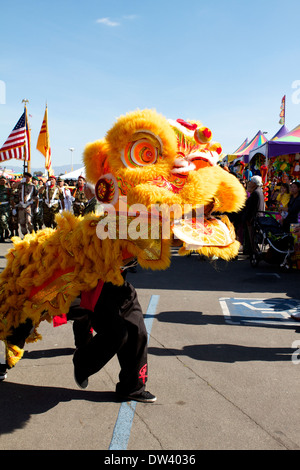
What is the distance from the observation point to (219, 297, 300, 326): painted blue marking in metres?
4.67

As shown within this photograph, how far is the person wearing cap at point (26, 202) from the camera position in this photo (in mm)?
10391

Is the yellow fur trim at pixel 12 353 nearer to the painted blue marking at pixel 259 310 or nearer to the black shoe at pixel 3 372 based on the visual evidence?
the black shoe at pixel 3 372

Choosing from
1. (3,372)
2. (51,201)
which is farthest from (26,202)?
(3,372)

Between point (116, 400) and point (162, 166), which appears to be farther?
point (116, 400)

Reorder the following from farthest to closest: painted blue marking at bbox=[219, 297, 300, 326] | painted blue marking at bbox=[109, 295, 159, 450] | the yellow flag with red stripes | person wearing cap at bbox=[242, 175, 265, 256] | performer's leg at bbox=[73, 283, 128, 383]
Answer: the yellow flag with red stripes, person wearing cap at bbox=[242, 175, 265, 256], painted blue marking at bbox=[219, 297, 300, 326], performer's leg at bbox=[73, 283, 128, 383], painted blue marking at bbox=[109, 295, 159, 450]

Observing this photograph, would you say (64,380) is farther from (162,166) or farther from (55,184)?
(55,184)

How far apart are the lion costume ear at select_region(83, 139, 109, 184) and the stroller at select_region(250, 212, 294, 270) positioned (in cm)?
572

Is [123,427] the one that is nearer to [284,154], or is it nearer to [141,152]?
[141,152]

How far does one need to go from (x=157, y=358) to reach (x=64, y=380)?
862mm

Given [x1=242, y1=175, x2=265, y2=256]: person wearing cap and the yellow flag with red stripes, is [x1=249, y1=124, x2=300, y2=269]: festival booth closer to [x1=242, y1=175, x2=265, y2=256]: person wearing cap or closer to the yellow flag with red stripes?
[x1=242, y1=175, x2=265, y2=256]: person wearing cap

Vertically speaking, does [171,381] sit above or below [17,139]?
below

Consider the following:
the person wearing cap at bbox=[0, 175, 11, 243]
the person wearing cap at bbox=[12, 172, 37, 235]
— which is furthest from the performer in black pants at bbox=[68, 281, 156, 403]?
the person wearing cap at bbox=[0, 175, 11, 243]

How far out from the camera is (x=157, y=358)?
351 centimetres
